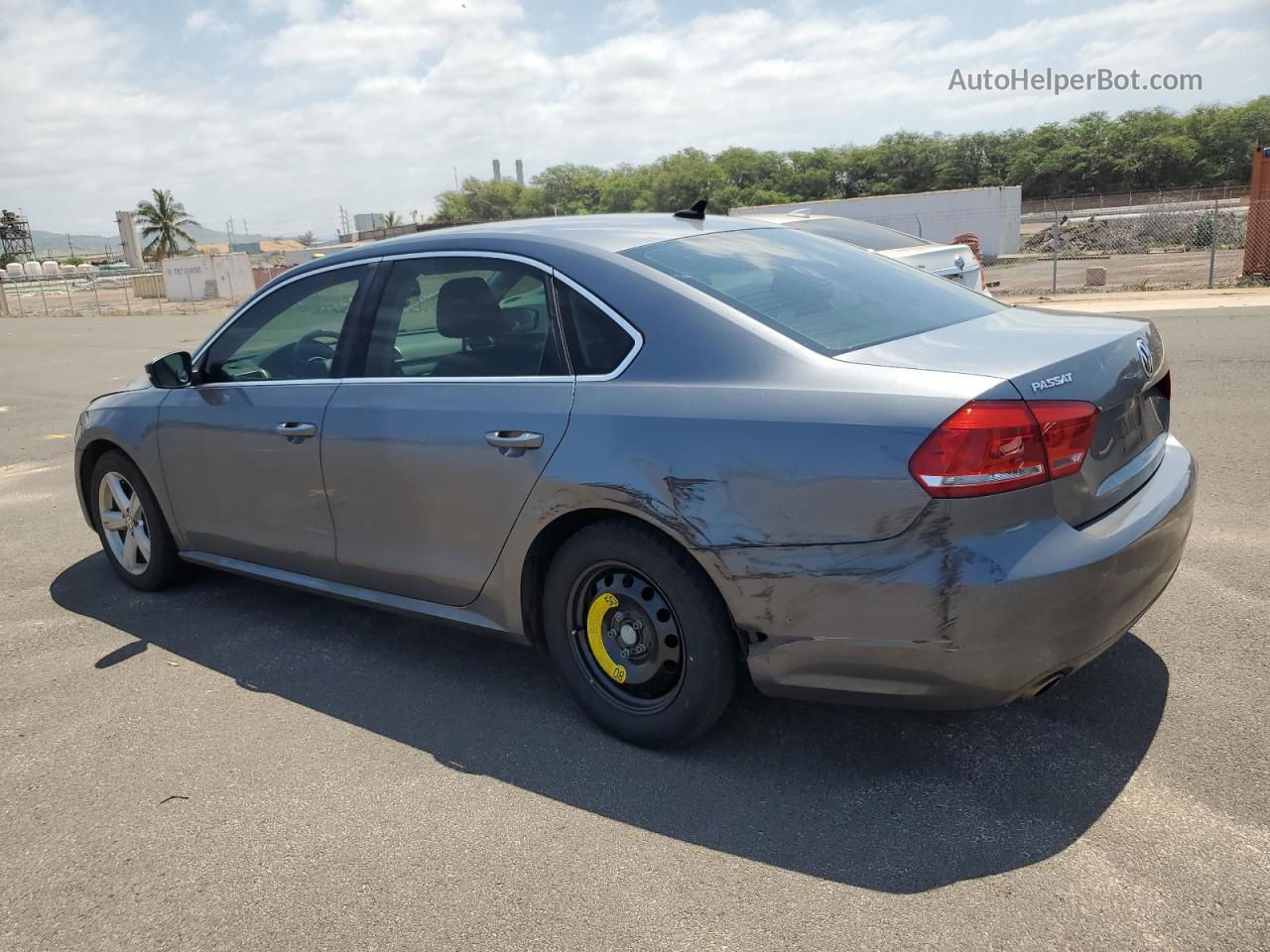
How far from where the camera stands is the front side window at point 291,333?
4191mm

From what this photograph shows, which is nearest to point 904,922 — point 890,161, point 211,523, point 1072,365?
point 1072,365

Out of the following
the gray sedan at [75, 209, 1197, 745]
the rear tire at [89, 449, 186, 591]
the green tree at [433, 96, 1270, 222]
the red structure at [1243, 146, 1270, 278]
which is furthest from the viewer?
the green tree at [433, 96, 1270, 222]

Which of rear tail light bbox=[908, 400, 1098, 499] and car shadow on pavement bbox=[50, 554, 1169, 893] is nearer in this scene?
rear tail light bbox=[908, 400, 1098, 499]

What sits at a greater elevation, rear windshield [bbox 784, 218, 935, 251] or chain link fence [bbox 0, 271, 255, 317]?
rear windshield [bbox 784, 218, 935, 251]

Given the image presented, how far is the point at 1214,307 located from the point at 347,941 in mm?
16997

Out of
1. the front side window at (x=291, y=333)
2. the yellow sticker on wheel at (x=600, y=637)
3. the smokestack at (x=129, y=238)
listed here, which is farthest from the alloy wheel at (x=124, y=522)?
the smokestack at (x=129, y=238)

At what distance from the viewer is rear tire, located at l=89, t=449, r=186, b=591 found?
501 cm

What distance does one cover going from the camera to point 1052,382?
2777mm

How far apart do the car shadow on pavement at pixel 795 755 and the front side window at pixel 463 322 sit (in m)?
1.23

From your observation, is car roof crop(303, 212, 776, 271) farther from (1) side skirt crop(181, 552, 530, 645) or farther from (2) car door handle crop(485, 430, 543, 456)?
(1) side skirt crop(181, 552, 530, 645)

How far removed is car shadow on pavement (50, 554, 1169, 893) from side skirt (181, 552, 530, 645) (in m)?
0.32

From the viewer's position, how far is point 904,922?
8.14 feet

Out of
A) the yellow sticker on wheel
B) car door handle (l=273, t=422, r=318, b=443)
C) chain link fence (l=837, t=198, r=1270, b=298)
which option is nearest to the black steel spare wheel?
the yellow sticker on wheel

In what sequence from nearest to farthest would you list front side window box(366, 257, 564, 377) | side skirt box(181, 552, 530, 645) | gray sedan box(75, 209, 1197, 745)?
gray sedan box(75, 209, 1197, 745) → front side window box(366, 257, 564, 377) → side skirt box(181, 552, 530, 645)
